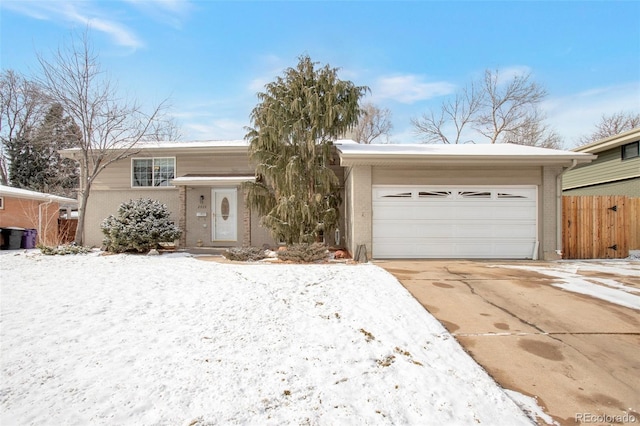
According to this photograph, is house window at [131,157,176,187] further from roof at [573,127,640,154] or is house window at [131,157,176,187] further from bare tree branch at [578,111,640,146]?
bare tree branch at [578,111,640,146]

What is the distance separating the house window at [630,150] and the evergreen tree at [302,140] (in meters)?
11.2

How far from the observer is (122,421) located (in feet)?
7.32

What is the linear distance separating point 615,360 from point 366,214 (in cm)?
626

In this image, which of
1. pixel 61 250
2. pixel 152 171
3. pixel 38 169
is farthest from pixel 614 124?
pixel 38 169

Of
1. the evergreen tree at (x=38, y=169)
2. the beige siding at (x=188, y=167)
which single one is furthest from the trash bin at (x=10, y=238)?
the evergreen tree at (x=38, y=169)

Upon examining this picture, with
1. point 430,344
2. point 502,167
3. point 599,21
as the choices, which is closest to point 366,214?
point 502,167

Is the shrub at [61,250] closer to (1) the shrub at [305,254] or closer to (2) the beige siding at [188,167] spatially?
(2) the beige siding at [188,167]

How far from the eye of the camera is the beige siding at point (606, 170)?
12.9 meters

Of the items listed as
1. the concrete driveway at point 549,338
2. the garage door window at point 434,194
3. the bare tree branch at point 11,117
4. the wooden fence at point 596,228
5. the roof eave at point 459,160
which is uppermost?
the bare tree branch at point 11,117

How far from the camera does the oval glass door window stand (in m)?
12.7

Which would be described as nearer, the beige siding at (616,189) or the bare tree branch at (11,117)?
the beige siding at (616,189)

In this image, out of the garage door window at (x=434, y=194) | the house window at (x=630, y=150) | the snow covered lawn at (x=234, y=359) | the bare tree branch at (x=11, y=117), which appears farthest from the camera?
the bare tree branch at (x=11, y=117)

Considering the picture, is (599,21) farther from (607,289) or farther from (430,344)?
(430,344)

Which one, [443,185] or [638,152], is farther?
[638,152]
